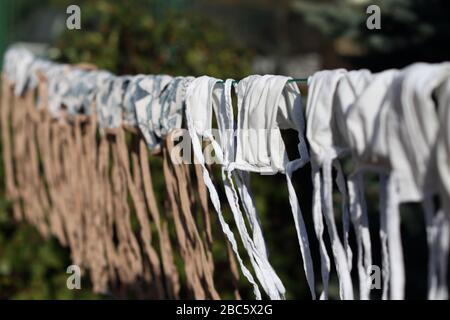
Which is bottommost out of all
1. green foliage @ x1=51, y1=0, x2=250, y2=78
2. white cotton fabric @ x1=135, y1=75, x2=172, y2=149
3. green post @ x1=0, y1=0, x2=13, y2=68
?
white cotton fabric @ x1=135, y1=75, x2=172, y2=149

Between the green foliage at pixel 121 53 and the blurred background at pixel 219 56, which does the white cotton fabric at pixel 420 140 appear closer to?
the blurred background at pixel 219 56

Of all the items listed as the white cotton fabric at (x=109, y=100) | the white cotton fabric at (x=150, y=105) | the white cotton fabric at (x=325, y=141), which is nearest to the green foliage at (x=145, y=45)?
the white cotton fabric at (x=109, y=100)

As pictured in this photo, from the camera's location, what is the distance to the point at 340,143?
1.54 metres

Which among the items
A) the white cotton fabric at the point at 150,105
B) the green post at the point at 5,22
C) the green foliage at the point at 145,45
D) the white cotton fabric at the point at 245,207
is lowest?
the white cotton fabric at the point at 245,207

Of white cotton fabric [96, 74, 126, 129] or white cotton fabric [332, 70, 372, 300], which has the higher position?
white cotton fabric [96, 74, 126, 129]

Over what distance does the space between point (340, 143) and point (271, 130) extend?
0.74 feet

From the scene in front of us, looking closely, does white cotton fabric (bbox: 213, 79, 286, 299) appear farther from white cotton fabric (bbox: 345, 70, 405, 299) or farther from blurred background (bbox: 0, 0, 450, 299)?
blurred background (bbox: 0, 0, 450, 299)

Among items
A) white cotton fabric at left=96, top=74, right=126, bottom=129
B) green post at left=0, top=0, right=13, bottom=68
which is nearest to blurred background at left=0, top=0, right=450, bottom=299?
white cotton fabric at left=96, top=74, right=126, bottom=129

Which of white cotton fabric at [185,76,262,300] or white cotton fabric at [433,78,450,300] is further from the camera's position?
white cotton fabric at [185,76,262,300]

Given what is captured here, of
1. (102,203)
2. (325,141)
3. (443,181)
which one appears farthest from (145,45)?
(443,181)

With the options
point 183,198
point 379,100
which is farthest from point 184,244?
point 379,100

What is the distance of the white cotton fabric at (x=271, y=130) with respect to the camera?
1698mm

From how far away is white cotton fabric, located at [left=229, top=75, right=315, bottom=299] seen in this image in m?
1.70

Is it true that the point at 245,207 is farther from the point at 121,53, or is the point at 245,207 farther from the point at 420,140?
the point at 121,53
